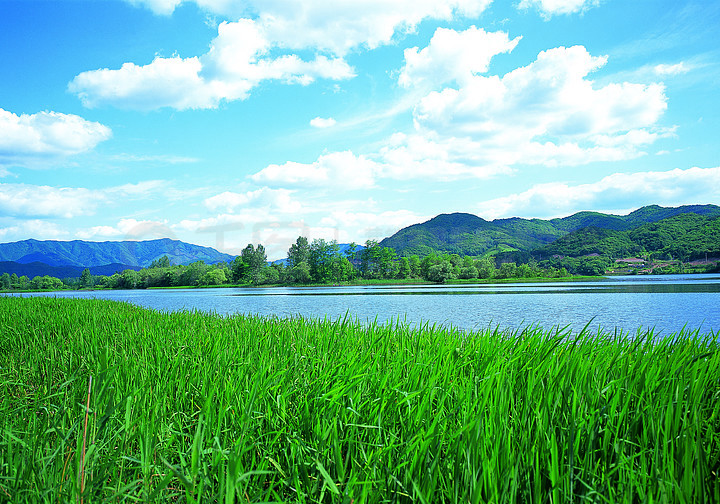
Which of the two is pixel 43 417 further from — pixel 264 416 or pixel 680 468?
pixel 680 468

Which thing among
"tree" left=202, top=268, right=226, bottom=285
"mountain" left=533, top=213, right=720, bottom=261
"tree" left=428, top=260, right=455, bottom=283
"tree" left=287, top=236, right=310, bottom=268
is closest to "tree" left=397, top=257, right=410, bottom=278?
"tree" left=428, top=260, right=455, bottom=283

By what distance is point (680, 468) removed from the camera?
162cm

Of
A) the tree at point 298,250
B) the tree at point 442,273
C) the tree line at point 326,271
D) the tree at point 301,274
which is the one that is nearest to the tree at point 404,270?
the tree line at point 326,271

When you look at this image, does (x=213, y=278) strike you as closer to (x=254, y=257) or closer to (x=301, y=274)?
(x=254, y=257)

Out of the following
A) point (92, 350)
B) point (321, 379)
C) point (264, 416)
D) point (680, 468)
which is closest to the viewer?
point (680, 468)

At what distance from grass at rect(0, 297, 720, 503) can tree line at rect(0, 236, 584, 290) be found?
78.6 metres

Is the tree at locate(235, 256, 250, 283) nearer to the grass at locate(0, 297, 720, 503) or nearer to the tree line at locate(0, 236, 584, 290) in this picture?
the tree line at locate(0, 236, 584, 290)

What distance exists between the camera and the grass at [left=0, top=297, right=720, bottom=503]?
1548 mm

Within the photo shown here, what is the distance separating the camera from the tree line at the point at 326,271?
81.6m

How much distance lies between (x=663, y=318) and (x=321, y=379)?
16.5 meters

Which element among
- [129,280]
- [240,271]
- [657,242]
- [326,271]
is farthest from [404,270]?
[657,242]

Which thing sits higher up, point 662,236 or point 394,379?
point 662,236

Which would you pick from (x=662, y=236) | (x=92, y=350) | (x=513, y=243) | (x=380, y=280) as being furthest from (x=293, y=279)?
(x=513, y=243)

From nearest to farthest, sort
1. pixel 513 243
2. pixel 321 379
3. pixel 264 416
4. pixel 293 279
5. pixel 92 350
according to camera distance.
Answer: pixel 264 416, pixel 321 379, pixel 92 350, pixel 293 279, pixel 513 243
